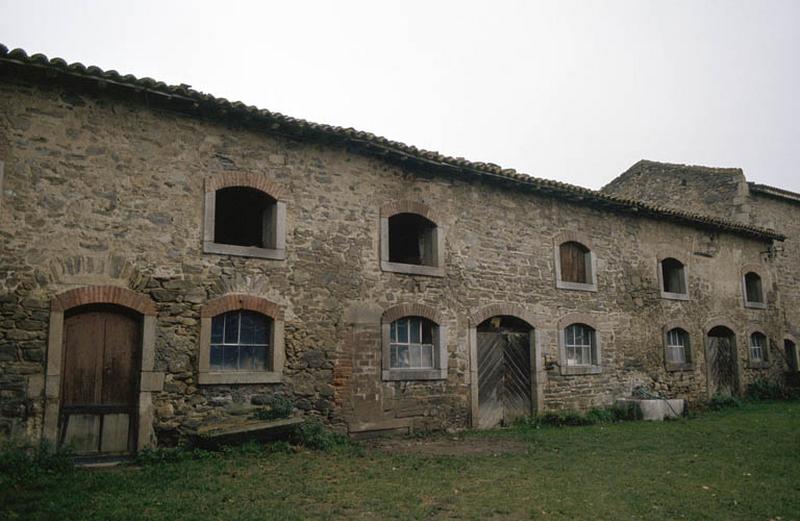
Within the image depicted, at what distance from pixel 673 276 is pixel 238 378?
40.2 ft

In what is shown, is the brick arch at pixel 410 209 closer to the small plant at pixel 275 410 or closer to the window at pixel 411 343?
the window at pixel 411 343

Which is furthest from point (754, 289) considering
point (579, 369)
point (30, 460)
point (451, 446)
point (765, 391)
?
point (30, 460)

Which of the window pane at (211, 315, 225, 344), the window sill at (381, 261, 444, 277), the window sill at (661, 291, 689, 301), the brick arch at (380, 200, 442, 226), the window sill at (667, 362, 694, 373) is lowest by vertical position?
the window sill at (667, 362, 694, 373)

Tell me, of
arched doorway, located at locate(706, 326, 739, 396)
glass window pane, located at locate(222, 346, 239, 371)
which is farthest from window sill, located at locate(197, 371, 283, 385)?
arched doorway, located at locate(706, 326, 739, 396)

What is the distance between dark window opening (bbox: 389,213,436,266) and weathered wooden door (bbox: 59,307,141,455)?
534 cm

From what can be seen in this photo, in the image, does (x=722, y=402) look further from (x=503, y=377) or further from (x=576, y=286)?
(x=503, y=377)

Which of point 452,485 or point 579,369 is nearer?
point 452,485

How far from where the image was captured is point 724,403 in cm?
1514

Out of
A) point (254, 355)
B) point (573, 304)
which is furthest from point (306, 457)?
point (573, 304)

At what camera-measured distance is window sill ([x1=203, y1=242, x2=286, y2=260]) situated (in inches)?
349

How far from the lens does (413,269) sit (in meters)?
10.9

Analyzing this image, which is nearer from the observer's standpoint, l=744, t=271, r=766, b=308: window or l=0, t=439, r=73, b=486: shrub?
l=0, t=439, r=73, b=486: shrub

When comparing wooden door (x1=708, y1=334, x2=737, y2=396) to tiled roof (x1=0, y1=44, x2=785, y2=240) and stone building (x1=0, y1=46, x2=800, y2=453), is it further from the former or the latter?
tiled roof (x1=0, y1=44, x2=785, y2=240)

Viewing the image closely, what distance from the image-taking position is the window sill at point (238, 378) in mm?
8492
